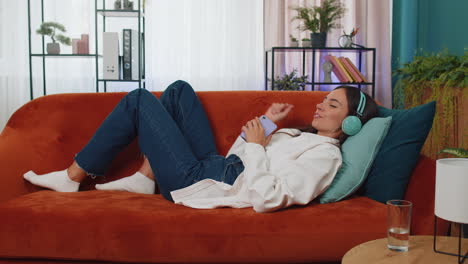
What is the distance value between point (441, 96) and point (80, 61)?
3206 mm

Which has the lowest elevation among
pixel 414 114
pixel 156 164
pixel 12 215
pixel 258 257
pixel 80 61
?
pixel 258 257

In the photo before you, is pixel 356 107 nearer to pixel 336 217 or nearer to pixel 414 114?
pixel 414 114

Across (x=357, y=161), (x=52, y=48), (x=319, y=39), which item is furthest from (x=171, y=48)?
(x=357, y=161)

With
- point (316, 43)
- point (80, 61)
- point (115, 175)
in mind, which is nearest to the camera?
point (115, 175)

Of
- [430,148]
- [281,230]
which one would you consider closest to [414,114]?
[281,230]

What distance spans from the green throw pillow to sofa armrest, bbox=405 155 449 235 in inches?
6.2

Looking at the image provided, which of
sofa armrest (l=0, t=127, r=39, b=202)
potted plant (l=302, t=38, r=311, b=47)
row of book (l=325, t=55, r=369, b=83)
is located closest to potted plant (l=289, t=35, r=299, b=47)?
potted plant (l=302, t=38, r=311, b=47)

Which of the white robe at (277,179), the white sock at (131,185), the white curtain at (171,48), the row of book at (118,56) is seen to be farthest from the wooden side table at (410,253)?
the white curtain at (171,48)

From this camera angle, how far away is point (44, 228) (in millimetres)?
1470

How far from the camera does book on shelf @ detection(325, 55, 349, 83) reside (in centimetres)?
408

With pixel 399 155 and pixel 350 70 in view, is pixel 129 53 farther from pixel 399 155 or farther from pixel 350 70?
pixel 399 155

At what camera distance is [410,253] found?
1.07 metres

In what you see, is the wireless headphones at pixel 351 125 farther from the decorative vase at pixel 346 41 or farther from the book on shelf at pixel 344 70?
the decorative vase at pixel 346 41

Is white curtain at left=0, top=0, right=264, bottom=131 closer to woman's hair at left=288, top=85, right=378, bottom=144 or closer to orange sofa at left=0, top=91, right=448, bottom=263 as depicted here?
woman's hair at left=288, top=85, right=378, bottom=144
